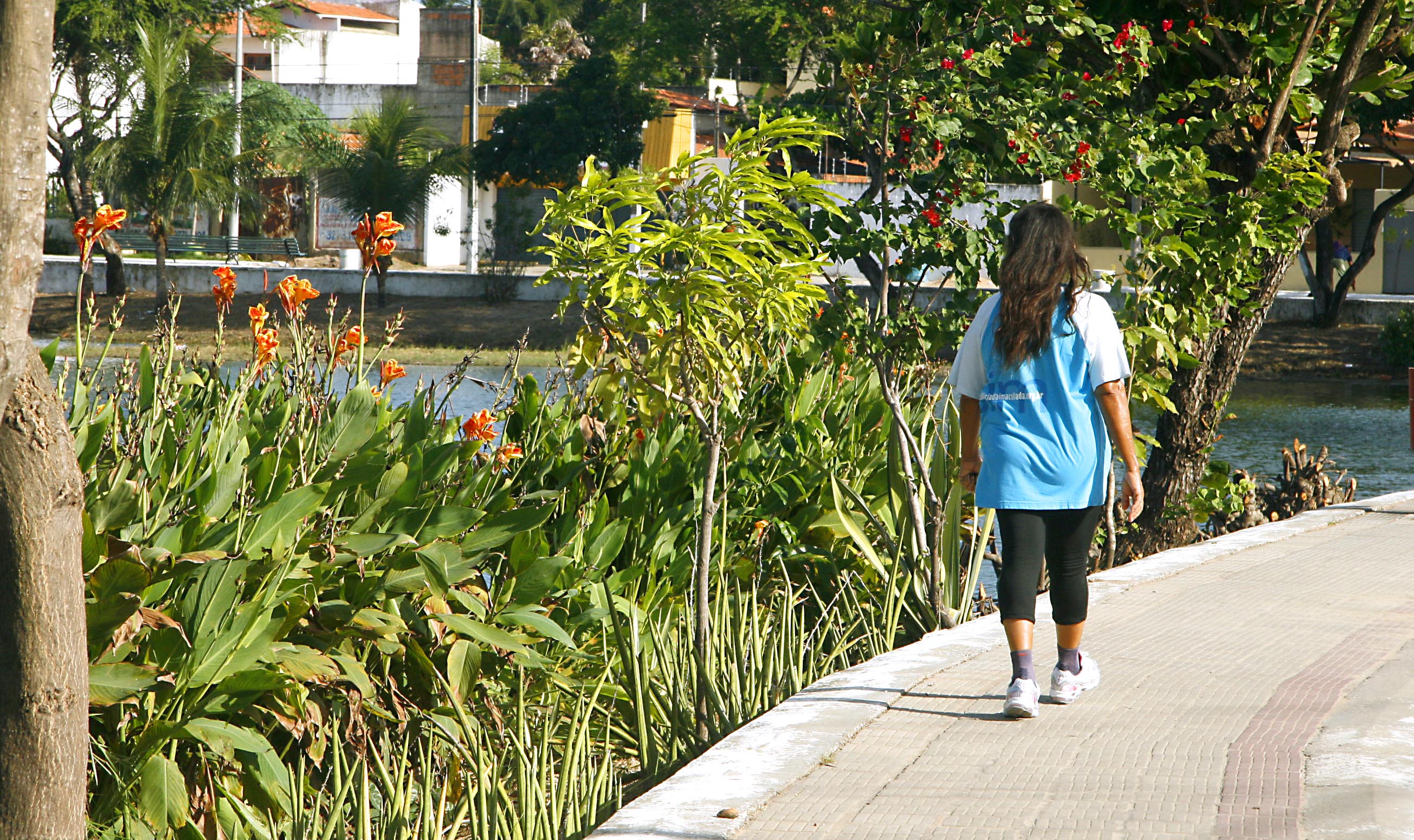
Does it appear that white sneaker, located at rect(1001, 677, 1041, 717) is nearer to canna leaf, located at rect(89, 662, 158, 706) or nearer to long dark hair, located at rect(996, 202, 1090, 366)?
long dark hair, located at rect(996, 202, 1090, 366)

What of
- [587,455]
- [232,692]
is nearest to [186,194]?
[587,455]

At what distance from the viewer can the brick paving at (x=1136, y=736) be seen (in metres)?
3.16

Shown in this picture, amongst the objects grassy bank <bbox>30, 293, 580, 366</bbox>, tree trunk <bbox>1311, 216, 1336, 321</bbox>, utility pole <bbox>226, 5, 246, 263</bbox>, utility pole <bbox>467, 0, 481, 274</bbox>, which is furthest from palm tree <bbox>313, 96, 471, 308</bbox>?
tree trunk <bbox>1311, 216, 1336, 321</bbox>

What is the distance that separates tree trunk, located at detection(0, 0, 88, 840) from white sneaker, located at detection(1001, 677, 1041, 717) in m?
2.38

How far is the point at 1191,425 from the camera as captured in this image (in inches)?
305

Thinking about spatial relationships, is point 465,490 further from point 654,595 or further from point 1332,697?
point 1332,697

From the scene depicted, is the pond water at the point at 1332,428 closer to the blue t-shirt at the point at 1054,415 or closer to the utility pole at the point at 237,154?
the blue t-shirt at the point at 1054,415

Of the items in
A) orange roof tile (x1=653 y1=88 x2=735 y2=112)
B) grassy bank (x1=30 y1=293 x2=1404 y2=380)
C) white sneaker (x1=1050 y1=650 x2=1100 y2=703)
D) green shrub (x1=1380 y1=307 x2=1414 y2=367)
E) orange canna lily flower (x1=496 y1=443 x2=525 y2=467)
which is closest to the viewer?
white sneaker (x1=1050 y1=650 x2=1100 y2=703)

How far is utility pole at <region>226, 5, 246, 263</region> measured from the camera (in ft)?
108

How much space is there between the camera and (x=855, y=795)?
3.35m

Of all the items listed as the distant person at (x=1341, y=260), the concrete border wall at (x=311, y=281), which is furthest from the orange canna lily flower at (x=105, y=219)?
the distant person at (x=1341, y=260)

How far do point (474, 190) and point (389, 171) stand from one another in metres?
9.29

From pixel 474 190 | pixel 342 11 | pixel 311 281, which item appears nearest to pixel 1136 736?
pixel 311 281

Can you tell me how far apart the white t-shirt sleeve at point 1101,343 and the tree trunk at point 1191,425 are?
12.5 ft
